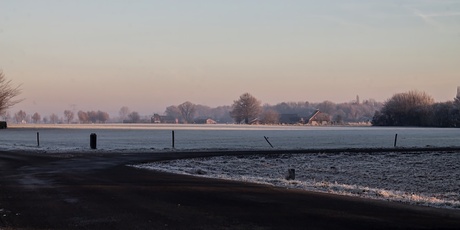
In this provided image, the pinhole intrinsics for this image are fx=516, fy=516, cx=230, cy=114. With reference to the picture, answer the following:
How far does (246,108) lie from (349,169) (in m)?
136

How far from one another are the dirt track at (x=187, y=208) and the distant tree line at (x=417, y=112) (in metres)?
106

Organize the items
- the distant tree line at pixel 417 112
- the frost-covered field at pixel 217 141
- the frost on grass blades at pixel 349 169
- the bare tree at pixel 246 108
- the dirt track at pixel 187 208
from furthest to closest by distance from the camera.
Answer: the bare tree at pixel 246 108
the distant tree line at pixel 417 112
the frost-covered field at pixel 217 141
the frost on grass blades at pixel 349 169
the dirt track at pixel 187 208

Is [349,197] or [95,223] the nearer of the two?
[95,223]

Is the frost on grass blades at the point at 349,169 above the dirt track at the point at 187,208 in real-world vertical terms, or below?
below

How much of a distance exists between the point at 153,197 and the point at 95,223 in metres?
3.02

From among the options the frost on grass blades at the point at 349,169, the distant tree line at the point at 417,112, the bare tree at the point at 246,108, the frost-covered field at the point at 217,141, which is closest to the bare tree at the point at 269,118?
the bare tree at the point at 246,108

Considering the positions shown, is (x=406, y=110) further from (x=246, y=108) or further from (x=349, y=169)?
(x=349, y=169)

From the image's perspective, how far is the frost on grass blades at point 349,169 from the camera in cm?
1877

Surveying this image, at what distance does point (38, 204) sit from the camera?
10703 millimetres

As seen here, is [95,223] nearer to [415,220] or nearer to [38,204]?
[38,204]

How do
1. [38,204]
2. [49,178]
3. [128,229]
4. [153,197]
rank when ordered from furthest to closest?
[49,178], [153,197], [38,204], [128,229]

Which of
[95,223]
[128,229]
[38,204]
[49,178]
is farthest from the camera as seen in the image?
[49,178]

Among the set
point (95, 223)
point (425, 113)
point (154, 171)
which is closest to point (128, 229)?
point (95, 223)

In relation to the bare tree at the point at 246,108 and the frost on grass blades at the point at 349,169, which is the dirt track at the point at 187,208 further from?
the bare tree at the point at 246,108
